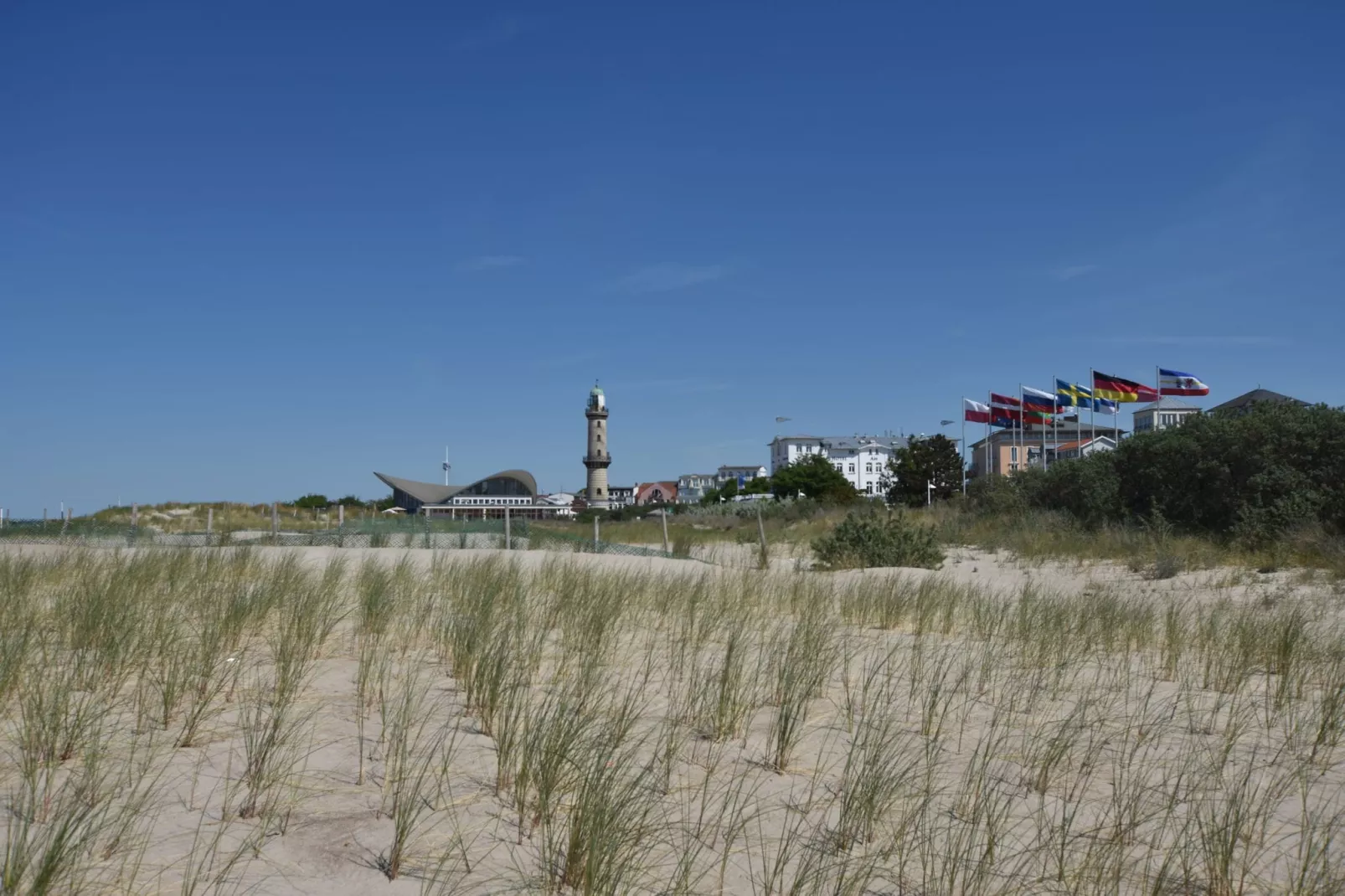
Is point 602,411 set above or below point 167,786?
above

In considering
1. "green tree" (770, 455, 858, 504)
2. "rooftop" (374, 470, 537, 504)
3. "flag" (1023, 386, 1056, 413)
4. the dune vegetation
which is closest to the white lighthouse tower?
"rooftop" (374, 470, 537, 504)

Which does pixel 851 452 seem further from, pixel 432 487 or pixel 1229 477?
pixel 1229 477

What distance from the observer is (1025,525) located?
2209 cm

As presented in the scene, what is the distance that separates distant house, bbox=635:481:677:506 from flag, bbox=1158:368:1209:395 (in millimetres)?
99141

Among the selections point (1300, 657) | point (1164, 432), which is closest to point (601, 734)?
point (1300, 657)

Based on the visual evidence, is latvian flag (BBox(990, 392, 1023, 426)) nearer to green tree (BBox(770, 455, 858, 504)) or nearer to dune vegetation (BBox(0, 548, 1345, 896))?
green tree (BBox(770, 455, 858, 504))

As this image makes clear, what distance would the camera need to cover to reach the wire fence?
18444 mm

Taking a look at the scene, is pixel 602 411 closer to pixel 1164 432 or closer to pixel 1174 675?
pixel 1164 432

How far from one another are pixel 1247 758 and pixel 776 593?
18.9 feet

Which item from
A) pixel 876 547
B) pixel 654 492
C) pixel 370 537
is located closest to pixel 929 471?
pixel 876 547

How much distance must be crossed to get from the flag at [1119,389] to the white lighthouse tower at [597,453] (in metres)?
76.1

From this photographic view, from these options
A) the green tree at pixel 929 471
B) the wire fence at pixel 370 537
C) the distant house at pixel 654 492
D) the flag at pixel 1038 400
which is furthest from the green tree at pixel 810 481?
the distant house at pixel 654 492

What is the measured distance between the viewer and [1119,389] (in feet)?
117

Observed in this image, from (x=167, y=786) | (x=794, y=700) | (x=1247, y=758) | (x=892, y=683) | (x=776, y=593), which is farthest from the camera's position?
(x=776, y=593)
